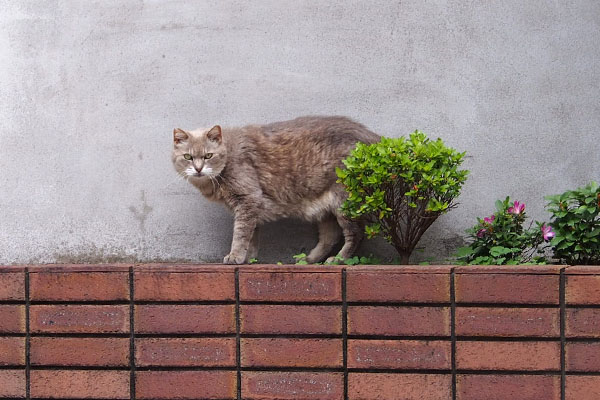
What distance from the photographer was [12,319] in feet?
8.53

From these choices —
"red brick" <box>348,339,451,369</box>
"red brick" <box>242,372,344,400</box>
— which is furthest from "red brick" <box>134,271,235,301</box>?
"red brick" <box>348,339,451,369</box>

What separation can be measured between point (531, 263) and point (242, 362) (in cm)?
128

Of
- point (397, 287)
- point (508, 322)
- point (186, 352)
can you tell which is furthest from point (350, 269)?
point (186, 352)

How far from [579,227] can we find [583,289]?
0.99 feet

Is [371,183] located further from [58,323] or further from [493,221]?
[58,323]

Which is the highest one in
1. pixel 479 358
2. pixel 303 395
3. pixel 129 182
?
pixel 129 182

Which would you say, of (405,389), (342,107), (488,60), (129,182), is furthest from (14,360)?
(488,60)

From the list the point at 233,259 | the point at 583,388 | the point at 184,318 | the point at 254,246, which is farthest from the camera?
the point at 254,246

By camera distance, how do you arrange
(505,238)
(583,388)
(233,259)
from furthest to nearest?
(233,259), (505,238), (583,388)

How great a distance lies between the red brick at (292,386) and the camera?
2457 mm

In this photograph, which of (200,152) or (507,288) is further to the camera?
(200,152)

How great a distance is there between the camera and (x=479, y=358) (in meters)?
2.40

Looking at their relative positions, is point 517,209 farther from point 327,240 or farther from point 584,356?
point 327,240

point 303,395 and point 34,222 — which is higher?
point 34,222
